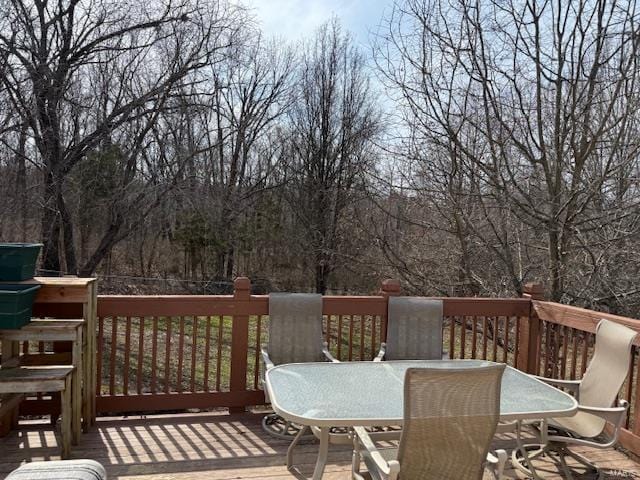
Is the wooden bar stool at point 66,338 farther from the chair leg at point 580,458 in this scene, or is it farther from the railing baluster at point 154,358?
the chair leg at point 580,458

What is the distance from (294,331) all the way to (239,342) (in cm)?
45

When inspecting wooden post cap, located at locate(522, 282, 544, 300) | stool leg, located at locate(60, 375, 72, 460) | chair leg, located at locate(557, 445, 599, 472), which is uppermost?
wooden post cap, located at locate(522, 282, 544, 300)

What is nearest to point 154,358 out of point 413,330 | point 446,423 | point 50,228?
point 413,330

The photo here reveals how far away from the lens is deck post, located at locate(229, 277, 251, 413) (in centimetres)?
379

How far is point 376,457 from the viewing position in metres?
2.01

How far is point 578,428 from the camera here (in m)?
2.87

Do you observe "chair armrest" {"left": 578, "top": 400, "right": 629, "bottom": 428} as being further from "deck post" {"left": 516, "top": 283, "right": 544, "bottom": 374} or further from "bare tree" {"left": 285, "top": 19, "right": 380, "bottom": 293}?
"bare tree" {"left": 285, "top": 19, "right": 380, "bottom": 293}

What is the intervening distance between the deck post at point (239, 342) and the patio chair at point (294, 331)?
0.66 feet

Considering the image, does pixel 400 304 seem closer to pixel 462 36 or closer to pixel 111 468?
pixel 111 468

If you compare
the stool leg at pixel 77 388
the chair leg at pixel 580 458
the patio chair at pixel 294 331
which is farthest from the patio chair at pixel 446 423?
the stool leg at pixel 77 388

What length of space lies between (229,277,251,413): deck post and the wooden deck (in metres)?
0.30

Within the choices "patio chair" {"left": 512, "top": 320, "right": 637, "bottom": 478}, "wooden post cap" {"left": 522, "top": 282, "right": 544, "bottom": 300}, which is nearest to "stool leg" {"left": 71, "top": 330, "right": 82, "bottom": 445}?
"patio chair" {"left": 512, "top": 320, "right": 637, "bottom": 478}

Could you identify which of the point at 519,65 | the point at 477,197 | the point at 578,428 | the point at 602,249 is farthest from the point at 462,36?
the point at 578,428

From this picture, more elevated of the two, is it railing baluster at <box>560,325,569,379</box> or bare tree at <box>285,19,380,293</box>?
bare tree at <box>285,19,380,293</box>
